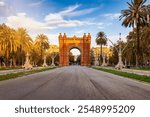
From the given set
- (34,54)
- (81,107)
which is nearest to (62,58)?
(34,54)

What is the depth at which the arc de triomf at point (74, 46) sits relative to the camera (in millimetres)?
145375

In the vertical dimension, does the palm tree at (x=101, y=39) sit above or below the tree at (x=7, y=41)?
above

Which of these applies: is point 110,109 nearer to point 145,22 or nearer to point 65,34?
point 145,22

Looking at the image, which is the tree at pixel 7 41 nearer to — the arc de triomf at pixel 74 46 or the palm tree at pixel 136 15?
the palm tree at pixel 136 15

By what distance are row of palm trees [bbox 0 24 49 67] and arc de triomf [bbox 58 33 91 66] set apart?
34.2 meters

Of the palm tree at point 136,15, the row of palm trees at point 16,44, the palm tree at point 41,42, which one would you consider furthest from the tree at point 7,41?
the palm tree at point 41,42

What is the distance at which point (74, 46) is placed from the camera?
485 ft

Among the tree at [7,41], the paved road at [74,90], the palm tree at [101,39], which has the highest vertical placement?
the palm tree at [101,39]

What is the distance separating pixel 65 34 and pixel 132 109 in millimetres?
144424

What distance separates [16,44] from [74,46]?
7946cm

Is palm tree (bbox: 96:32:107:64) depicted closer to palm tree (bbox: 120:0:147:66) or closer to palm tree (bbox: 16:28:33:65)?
palm tree (bbox: 16:28:33:65)

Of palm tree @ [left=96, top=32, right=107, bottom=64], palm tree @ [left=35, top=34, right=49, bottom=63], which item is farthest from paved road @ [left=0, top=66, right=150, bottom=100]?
palm tree @ [left=96, top=32, right=107, bottom=64]

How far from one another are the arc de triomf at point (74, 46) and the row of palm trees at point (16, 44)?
34.2 meters

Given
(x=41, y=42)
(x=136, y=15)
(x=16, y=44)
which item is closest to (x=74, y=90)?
(x=136, y=15)
